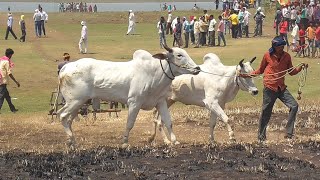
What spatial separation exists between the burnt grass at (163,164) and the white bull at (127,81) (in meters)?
1.89

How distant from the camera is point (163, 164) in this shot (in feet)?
35.4

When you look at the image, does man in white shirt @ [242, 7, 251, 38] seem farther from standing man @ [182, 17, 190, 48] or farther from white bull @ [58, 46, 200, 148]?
white bull @ [58, 46, 200, 148]

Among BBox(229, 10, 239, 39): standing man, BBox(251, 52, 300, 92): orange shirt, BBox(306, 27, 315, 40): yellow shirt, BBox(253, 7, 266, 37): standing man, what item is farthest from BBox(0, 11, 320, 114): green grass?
BBox(251, 52, 300, 92): orange shirt

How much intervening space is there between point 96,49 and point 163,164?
95.1ft

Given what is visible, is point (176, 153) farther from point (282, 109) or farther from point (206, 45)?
point (206, 45)

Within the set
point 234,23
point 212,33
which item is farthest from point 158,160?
point 234,23

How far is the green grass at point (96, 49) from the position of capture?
25484 millimetres

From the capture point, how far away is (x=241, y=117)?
1825 cm

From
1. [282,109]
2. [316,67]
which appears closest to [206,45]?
[316,67]

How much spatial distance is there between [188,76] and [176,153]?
435 centimetres

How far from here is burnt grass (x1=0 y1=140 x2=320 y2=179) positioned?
33.2ft

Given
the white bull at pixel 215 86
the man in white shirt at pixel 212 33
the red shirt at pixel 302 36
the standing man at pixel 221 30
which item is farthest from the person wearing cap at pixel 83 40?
the white bull at pixel 215 86

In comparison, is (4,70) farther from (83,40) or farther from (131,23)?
(131,23)

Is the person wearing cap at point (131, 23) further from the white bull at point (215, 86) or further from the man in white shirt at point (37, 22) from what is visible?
the white bull at point (215, 86)
